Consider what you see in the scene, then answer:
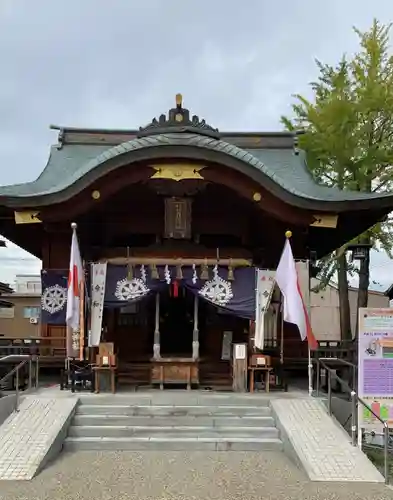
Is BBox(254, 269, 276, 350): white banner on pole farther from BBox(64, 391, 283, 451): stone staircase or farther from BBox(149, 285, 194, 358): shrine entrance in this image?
BBox(149, 285, 194, 358): shrine entrance

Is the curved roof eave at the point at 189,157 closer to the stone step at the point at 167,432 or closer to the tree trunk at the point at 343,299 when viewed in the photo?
the stone step at the point at 167,432

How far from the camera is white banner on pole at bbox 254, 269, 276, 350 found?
10.4m

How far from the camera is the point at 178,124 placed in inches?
435

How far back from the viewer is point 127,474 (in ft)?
22.5

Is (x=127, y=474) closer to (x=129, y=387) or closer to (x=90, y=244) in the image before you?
(x=129, y=387)

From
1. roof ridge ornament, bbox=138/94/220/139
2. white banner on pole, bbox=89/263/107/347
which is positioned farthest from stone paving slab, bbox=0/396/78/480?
roof ridge ornament, bbox=138/94/220/139

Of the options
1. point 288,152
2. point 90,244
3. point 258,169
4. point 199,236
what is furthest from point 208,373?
point 288,152

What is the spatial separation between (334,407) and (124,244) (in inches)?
213

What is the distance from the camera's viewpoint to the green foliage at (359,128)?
17172 mm

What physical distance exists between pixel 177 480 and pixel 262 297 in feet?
14.6

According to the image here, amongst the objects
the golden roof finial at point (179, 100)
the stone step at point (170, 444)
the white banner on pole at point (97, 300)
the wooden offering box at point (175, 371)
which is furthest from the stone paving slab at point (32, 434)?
the golden roof finial at point (179, 100)

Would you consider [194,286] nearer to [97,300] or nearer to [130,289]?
[130,289]

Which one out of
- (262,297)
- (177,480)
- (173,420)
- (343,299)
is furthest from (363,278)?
(177,480)

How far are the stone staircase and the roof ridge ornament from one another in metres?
4.75
